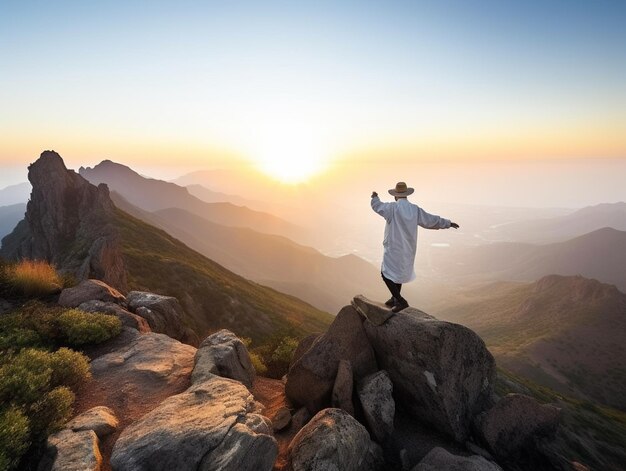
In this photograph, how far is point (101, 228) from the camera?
208 ft

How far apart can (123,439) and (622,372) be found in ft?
574

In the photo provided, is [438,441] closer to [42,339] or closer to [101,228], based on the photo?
[42,339]

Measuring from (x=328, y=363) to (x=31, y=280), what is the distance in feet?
46.7

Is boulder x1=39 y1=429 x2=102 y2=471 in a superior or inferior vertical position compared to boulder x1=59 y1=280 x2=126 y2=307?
inferior

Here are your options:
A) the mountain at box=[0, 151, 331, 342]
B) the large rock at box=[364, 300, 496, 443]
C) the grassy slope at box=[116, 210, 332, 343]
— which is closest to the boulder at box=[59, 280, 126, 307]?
the large rock at box=[364, 300, 496, 443]

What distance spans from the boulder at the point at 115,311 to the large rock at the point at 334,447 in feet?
33.7

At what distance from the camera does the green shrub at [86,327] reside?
1183 centimetres

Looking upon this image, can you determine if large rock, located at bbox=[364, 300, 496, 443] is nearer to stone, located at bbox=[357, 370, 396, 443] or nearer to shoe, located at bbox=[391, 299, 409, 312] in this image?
shoe, located at bbox=[391, 299, 409, 312]

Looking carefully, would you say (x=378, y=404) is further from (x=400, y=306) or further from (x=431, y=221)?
(x=431, y=221)

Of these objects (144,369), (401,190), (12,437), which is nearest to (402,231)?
(401,190)

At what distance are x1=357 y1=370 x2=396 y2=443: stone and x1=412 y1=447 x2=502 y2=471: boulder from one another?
1261mm

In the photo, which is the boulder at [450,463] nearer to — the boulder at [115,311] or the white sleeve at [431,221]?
the white sleeve at [431,221]

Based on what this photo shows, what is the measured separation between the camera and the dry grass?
1445 centimetres

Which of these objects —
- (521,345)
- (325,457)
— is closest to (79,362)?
(325,457)
